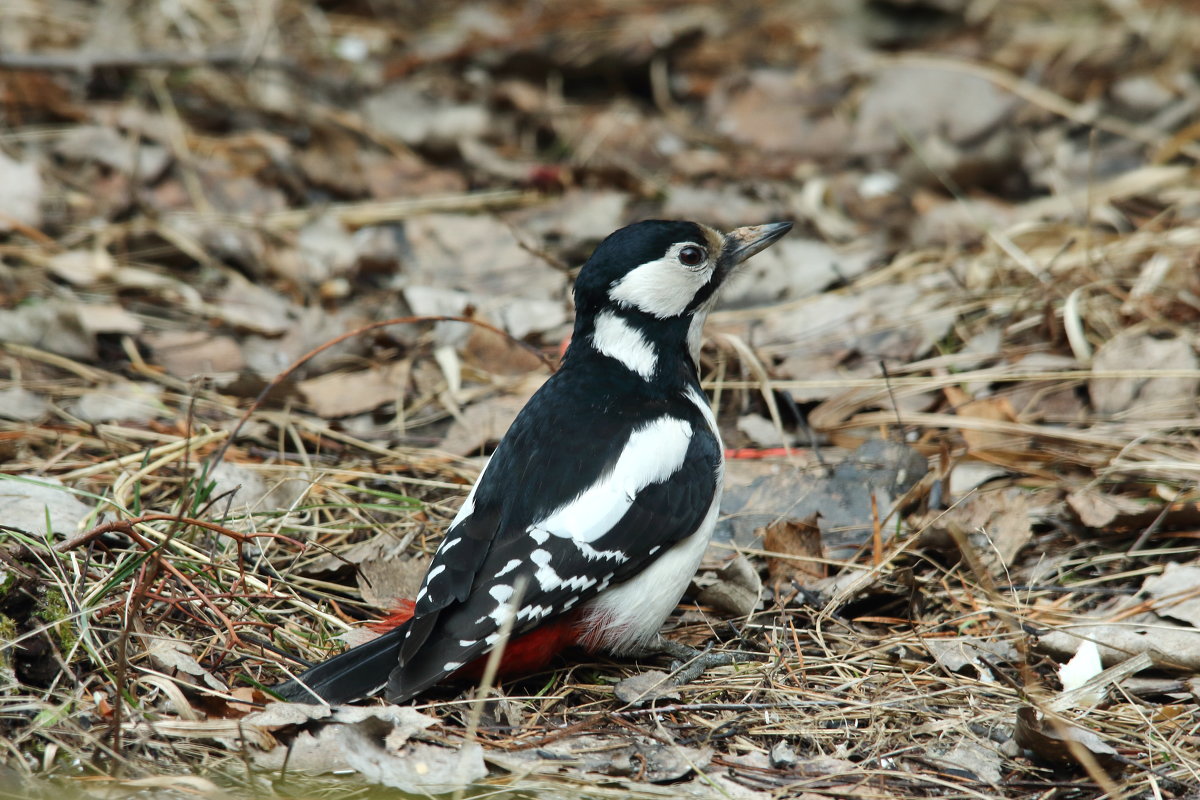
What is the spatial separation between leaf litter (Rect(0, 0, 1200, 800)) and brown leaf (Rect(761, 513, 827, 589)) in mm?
16

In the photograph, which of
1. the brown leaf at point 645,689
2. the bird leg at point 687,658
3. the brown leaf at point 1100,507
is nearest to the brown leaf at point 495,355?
the bird leg at point 687,658

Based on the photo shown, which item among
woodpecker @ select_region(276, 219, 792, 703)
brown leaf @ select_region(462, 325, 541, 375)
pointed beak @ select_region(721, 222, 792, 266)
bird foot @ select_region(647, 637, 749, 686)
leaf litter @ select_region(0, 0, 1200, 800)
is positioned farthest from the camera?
brown leaf @ select_region(462, 325, 541, 375)

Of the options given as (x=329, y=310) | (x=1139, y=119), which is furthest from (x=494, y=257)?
(x=1139, y=119)

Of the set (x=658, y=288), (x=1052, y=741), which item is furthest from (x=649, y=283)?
(x=1052, y=741)

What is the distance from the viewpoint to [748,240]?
406 centimetres

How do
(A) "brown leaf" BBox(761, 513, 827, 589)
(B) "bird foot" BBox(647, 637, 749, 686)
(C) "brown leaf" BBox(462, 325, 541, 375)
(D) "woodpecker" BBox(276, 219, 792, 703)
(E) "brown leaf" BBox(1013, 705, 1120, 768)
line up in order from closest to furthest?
(E) "brown leaf" BBox(1013, 705, 1120, 768) < (D) "woodpecker" BBox(276, 219, 792, 703) < (B) "bird foot" BBox(647, 637, 749, 686) < (A) "brown leaf" BBox(761, 513, 827, 589) < (C) "brown leaf" BBox(462, 325, 541, 375)

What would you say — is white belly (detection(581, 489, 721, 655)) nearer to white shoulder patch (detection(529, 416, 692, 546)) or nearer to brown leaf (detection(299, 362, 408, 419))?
white shoulder patch (detection(529, 416, 692, 546))

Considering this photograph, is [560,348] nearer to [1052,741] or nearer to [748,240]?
[748,240]

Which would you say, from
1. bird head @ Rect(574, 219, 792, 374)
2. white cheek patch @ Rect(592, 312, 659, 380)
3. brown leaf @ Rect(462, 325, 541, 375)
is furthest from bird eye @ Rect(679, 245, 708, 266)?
brown leaf @ Rect(462, 325, 541, 375)

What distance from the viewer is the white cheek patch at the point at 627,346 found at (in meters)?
3.76

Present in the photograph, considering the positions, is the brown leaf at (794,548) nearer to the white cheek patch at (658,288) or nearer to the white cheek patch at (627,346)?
the white cheek patch at (627,346)

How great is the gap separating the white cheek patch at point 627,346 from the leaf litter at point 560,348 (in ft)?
2.12

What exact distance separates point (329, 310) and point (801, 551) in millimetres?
2698

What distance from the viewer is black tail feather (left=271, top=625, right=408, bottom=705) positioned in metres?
2.81
